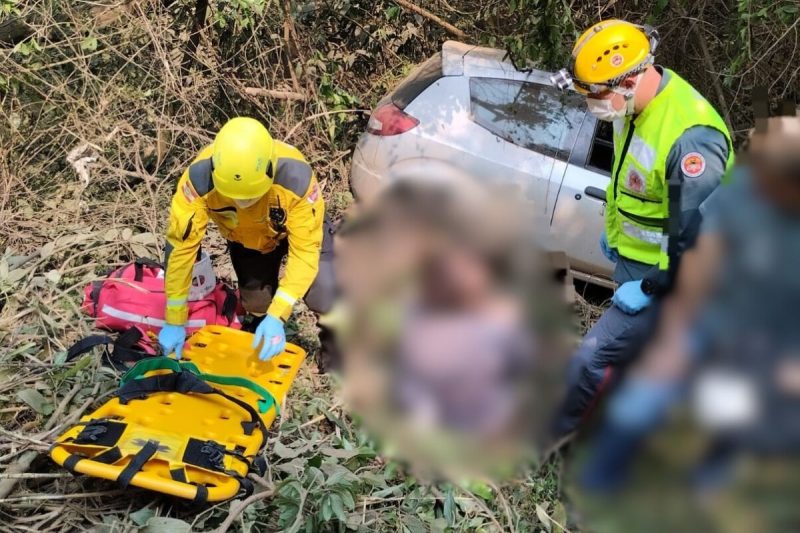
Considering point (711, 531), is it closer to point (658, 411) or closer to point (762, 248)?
point (658, 411)

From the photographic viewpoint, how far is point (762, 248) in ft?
1.53

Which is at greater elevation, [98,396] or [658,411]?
[658,411]

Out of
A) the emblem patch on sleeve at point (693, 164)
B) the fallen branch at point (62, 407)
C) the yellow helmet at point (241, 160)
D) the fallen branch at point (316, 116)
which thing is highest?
the emblem patch on sleeve at point (693, 164)

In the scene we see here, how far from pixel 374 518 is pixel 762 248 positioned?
2.20 m

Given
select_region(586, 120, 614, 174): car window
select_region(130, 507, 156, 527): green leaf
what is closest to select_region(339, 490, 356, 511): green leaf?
select_region(130, 507, 156, 527): green leaf

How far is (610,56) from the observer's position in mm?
2234

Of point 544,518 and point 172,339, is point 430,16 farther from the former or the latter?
point 544,518

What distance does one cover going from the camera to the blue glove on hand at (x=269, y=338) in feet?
9.07

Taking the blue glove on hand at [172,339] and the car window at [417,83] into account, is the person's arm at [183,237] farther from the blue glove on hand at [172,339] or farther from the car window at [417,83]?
the car window at [417,83]

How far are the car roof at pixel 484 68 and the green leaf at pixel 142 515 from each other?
110 inches

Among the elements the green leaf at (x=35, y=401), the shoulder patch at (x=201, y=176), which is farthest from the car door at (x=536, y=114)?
the green leaf at (x=35, y=401)

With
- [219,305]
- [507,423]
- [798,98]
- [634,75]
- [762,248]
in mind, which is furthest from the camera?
[798,98]

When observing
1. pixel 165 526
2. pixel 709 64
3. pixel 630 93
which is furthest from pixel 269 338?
pixel 709 64

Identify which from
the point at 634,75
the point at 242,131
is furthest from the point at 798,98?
the point at 242,131
